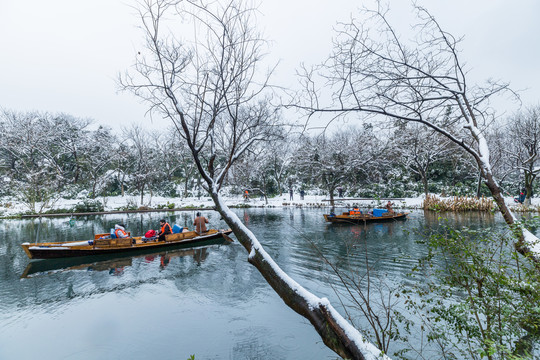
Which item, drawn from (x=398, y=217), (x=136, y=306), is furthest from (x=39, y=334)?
(x=398, y=217)

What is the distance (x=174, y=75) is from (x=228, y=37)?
3.39ft

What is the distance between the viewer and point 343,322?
2.68 m

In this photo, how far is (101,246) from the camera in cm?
1142

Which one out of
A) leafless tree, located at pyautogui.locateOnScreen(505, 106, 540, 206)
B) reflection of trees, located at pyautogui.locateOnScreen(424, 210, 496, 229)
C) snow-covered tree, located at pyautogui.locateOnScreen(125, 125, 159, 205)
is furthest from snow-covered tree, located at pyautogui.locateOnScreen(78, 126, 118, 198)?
leafless tree, located at pyautogui.locateOnScreen(505, 106, 540, 206)

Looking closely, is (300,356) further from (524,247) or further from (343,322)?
(524,247)

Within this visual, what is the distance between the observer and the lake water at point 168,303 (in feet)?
17.5

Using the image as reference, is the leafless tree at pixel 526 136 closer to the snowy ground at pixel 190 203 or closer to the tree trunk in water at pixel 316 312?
the snowy ground at pixel 190 203

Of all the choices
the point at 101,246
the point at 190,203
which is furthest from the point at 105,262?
the point at 190,203

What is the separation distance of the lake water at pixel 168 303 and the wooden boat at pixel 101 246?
39 cm

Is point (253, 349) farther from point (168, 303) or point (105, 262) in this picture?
point (105, 262)

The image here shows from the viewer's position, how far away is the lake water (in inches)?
209

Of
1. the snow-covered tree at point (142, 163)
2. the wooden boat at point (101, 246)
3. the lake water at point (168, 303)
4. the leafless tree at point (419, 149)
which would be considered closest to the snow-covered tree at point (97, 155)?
the snow-covered tree at point (142, 163)

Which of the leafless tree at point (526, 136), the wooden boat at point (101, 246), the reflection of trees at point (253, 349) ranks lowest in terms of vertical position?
the reflection of trees at point (253, 349)

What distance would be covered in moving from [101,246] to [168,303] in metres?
5.98
